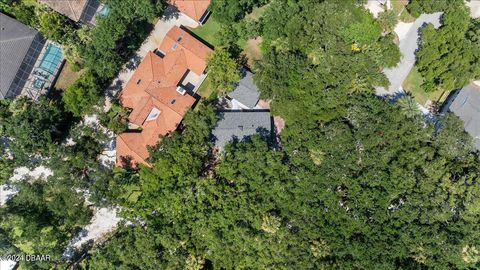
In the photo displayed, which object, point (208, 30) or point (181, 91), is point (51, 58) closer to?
point (181, 91)

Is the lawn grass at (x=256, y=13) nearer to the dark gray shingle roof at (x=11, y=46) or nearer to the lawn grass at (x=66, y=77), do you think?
the lawn grass at (x=66, y=77)

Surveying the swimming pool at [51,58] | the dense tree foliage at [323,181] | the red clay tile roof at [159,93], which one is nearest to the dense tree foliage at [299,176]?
the dense tree foliage at [323,181]

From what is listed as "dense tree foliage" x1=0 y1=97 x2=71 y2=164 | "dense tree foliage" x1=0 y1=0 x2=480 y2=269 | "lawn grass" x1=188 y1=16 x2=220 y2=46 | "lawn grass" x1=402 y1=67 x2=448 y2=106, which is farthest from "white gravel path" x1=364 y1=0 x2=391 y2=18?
"dense tree foliage" x1=0 y1=97 x2=71 y2=164

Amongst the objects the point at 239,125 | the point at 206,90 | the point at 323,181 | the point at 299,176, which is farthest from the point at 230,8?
the point at 323,181

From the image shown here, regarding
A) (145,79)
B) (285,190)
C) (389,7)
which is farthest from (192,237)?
(389,7)

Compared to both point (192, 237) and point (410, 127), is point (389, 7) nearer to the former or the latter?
point (410, 127)

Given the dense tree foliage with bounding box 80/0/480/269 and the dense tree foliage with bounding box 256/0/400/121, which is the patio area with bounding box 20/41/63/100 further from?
the dense tree foliage with bounding box 256/0/400/121

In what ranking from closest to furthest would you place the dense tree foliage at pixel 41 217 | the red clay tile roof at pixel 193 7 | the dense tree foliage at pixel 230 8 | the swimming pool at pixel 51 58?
the dense tree foliage at pixel 230 8
the dense tree foliage at pixel 41 217
the red clay tile roof at pixel 193 7
the swimming pool at pixel 51 58
